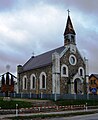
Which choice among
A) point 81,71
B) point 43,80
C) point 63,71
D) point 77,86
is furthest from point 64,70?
point 43,80

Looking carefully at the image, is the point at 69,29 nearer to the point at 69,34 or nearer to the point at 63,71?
the point at 69,34

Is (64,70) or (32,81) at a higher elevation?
(64,70)

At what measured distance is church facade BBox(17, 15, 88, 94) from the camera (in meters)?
45.8

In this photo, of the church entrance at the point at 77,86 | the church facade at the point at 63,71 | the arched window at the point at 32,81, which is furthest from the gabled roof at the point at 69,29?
the arched window at the point at 32,81

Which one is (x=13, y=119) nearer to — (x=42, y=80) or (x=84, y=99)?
(x=84, y=99)

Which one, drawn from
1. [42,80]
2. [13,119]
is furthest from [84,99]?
[13,119]

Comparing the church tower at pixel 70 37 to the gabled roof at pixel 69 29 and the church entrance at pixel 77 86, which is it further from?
the church entrance at pixel 77 86

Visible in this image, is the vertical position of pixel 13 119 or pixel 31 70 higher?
pixel 31 70

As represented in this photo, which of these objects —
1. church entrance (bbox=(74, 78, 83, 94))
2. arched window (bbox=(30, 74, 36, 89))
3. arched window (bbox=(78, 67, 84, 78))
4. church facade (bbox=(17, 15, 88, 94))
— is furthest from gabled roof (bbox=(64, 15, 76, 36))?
arched window (bbox=(30, 74, 36, 89))

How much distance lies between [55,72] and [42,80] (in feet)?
18.3

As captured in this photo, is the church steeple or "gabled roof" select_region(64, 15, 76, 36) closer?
the church steeple

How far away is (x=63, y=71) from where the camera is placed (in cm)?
4703

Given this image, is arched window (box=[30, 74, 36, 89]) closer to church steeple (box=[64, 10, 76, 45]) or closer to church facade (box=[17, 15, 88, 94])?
church facade (box=[17, 15, 88, 94])

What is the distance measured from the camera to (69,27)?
166ft
